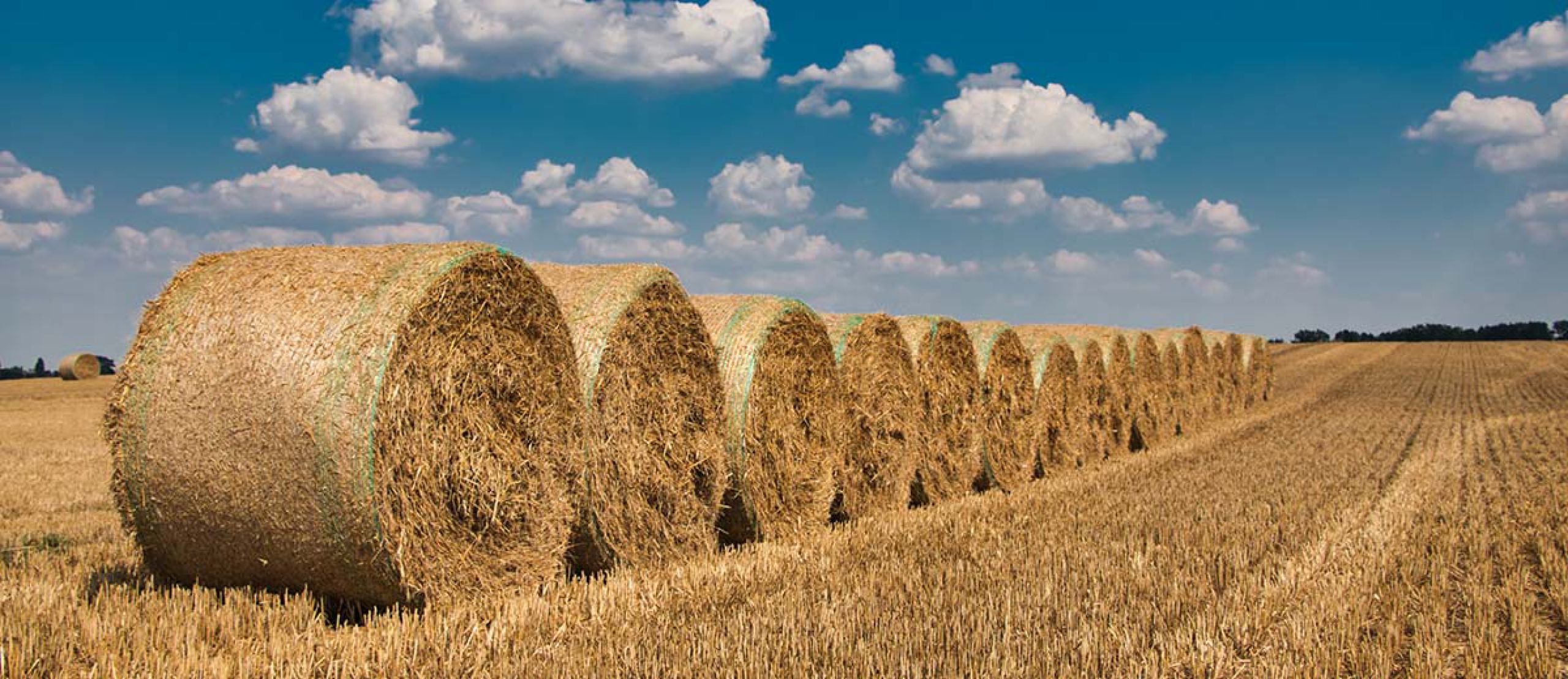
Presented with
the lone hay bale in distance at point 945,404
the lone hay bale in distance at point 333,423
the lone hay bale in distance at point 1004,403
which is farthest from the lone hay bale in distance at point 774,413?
the lone hay bale in distance at point 1004,403

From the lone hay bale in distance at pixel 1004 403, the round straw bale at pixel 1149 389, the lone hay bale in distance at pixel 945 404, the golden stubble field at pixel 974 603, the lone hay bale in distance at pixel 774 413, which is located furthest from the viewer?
the round straw bale at pixel 1149 389

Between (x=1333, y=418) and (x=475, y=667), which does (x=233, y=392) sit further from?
(x=1333, y=418)

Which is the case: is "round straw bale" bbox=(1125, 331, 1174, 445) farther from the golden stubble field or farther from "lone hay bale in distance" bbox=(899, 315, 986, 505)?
"lone hay bale in distance" bbox=(899, 315, 986, 505)

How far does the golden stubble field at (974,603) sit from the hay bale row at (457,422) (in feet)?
0.98

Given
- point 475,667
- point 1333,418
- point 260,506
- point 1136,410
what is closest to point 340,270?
point 260,506

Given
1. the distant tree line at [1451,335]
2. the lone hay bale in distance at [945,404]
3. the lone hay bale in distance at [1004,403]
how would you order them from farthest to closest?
the distant tree line at [1451,335]
the lone hay bale in distance at [1004,403]
the lone hay bale in distance at [945,404]

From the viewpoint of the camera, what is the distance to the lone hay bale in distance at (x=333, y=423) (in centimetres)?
451

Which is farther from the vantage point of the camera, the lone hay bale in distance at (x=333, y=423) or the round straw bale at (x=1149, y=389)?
the round straw bale at (x=1149, y=389)

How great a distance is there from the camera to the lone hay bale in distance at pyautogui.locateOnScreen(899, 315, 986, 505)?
372 inches

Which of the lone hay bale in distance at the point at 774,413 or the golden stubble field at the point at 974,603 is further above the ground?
the lone hay bale in distance at the point at 774,413

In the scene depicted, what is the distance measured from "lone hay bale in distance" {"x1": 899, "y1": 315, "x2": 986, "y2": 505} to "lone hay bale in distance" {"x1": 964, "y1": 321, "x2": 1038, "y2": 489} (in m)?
0.18

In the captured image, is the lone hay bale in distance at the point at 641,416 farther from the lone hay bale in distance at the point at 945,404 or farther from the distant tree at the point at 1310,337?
the distant tree at the point at 1310,337

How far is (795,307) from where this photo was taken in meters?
7.54

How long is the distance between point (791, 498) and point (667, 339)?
1753 mm
